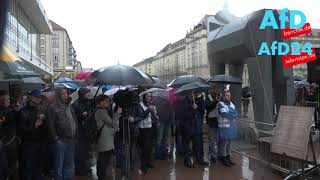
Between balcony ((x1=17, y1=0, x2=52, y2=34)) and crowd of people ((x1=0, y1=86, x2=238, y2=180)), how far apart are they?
22.7m

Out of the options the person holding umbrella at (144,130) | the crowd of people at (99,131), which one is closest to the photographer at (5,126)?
the crowd of people at (99,131)

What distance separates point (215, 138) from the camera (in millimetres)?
7613

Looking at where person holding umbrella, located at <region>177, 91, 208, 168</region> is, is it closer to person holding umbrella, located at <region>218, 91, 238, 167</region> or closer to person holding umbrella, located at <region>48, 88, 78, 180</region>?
person holding umbrella, located at <region>218, 91, 238, 167</region>

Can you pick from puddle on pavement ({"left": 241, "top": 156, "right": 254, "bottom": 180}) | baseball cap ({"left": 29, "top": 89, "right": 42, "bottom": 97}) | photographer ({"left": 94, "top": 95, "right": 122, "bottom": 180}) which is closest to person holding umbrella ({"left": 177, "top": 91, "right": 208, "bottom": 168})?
puddle on pavement ({"left": 241, "top": 156, "right": 254, "bottom": 180})

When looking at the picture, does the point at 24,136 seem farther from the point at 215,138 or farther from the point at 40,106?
the point at 215,138

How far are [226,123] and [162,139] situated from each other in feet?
5.36

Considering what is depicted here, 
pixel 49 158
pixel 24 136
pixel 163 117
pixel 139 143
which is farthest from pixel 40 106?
pixel 163 117

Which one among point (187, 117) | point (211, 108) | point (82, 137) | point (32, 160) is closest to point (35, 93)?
point (32, 160)

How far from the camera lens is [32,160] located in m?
5.18

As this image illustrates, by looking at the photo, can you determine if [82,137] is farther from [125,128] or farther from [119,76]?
[119,76]

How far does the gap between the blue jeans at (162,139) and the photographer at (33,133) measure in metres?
3.20

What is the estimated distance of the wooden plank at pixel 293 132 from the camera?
5562 mm

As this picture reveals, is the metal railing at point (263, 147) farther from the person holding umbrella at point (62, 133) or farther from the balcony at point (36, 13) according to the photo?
the balcony at point (36, 13)

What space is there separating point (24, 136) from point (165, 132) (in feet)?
12.3
